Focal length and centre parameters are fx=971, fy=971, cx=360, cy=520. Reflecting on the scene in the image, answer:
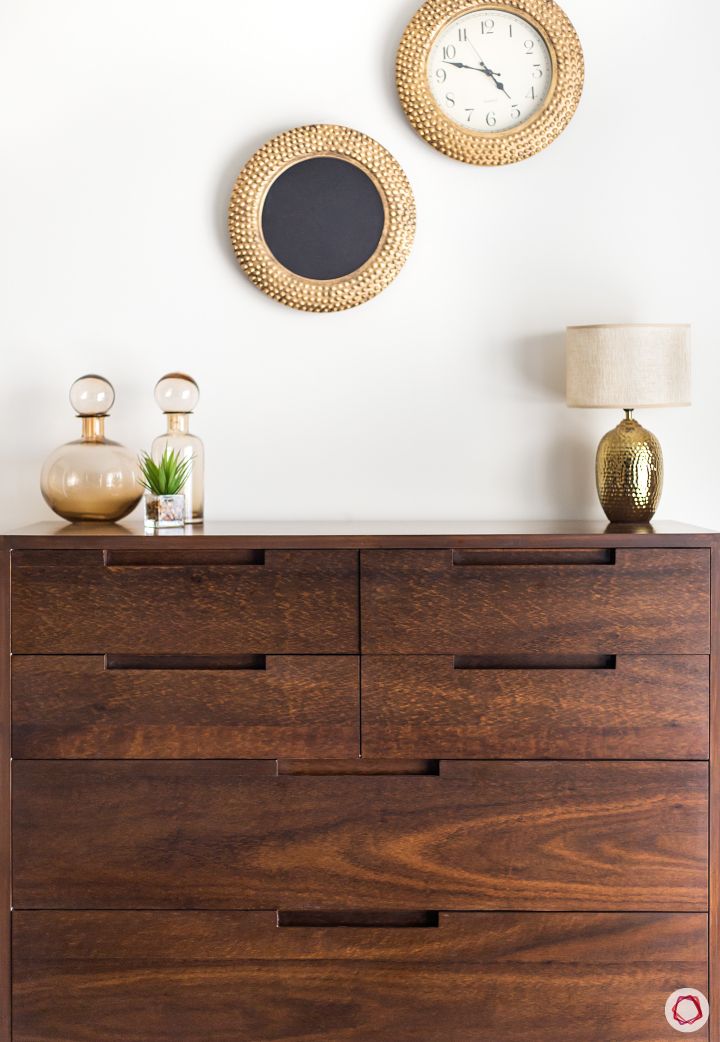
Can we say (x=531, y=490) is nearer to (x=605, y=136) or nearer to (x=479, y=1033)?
(x=605, y=136)

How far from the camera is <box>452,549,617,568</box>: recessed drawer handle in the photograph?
161 cm

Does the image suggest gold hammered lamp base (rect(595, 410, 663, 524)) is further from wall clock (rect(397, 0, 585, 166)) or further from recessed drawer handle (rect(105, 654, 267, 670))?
recessed drawer handle (rect(105, 654, 267, 670))

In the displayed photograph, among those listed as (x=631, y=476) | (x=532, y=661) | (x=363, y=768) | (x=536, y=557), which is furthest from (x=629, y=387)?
(x=363, y=768)

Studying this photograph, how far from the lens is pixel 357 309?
2.02 meters

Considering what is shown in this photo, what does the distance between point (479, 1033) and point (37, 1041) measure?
73 centimetres

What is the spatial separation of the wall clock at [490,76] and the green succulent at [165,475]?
0.85 meters

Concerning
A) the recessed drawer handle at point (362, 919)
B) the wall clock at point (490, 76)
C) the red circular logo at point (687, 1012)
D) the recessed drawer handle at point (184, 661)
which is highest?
the wall clock at point (490, 76)

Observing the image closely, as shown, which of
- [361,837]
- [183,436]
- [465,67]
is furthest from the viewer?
[465,67]

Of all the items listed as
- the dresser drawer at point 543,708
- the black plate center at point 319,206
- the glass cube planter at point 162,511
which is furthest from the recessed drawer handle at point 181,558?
the black plate center at point 319,206

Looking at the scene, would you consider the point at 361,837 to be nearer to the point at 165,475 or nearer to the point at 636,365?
the point at 165,475

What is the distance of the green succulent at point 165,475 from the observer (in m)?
1.79

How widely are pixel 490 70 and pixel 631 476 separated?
0.89 metres

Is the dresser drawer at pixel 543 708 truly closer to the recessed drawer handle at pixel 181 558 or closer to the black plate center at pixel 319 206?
the recessed drawer handle at pixel 181 558

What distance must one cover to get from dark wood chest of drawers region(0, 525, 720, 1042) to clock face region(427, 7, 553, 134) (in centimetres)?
96
